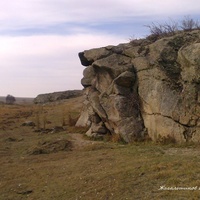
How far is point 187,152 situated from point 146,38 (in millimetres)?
7125

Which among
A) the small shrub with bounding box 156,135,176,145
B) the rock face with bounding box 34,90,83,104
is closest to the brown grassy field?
the small shrub with bounding box 156,135,176,145

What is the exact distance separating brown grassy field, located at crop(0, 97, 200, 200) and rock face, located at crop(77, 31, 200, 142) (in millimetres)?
817

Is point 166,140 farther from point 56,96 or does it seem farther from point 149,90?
point 56,96

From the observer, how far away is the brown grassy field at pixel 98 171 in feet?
23.7

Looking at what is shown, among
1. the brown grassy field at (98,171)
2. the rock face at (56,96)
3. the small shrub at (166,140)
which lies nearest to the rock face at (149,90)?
the small shrub at (166,140)

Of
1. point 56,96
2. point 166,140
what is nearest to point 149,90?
point 166,140

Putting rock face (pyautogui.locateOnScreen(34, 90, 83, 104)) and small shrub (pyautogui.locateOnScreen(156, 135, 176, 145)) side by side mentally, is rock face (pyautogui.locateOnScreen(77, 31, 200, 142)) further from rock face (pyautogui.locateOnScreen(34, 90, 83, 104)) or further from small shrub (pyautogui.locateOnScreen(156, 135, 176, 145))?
rock face (pyautogui.locateOnScreen(34, 90, 83, 104))

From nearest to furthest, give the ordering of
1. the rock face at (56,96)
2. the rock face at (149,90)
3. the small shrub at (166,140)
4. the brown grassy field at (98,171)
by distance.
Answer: the brown grassy field at (98,171) → the rock face at (149,90) → the small shrub at (166,140) → the rock face at (56,96)

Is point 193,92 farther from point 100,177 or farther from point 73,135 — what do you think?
point 73,135

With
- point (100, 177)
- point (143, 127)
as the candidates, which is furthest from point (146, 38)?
point (100, 177)

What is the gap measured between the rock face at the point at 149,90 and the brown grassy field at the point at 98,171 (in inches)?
32.2

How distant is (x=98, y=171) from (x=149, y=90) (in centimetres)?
483

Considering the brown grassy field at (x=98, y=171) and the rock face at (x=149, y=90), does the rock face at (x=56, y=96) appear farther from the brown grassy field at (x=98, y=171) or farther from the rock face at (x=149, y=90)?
the brown grassy field at (x=98, y=171)

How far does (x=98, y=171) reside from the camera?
29.8 ft
